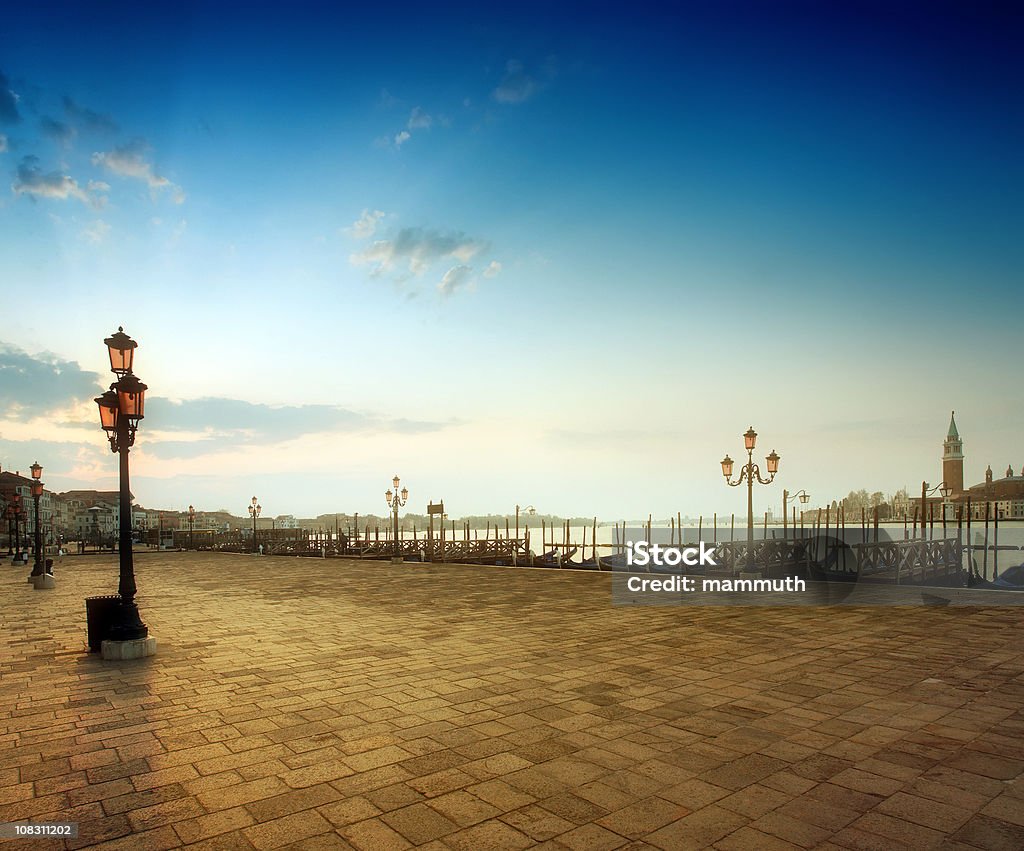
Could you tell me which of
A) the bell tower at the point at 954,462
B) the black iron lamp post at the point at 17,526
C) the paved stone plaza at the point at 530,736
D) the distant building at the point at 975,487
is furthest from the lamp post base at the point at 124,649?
the bell tower at the point at 954,462

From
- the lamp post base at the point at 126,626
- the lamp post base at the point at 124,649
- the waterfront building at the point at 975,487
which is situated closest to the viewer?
the lamp post base at the point at 124,649

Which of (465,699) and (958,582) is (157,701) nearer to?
(465,699)

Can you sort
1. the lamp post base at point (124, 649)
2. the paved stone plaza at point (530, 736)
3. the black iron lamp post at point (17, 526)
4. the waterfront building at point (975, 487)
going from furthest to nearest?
the waterfront building at point (975, 487), the black iron lamp post at point (17, 526), the lamp post base at point (124, 649), the paved stone plaza at point (530, 736)

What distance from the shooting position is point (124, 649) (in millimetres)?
8047

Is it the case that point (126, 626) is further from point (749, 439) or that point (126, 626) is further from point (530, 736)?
point (749, 439)

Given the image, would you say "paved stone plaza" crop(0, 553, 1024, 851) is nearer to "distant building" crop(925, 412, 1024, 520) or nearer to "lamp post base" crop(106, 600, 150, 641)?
"lamp post base" crop(106, 600, 150, 641)

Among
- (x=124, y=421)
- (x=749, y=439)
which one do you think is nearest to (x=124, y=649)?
(x=124, y=421)

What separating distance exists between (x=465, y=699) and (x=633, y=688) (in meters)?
1.67

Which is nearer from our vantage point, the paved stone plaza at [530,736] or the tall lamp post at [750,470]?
the paved stone plaza at [530,736]

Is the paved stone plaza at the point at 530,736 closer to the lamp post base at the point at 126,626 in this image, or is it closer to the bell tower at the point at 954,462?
the lamp post base at the point at 126,626

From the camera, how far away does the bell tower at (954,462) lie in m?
118

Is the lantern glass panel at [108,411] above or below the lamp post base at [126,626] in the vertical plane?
above

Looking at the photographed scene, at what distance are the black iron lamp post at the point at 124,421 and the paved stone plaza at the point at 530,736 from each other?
2.07 ft

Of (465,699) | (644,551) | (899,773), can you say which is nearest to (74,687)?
(465,699)
